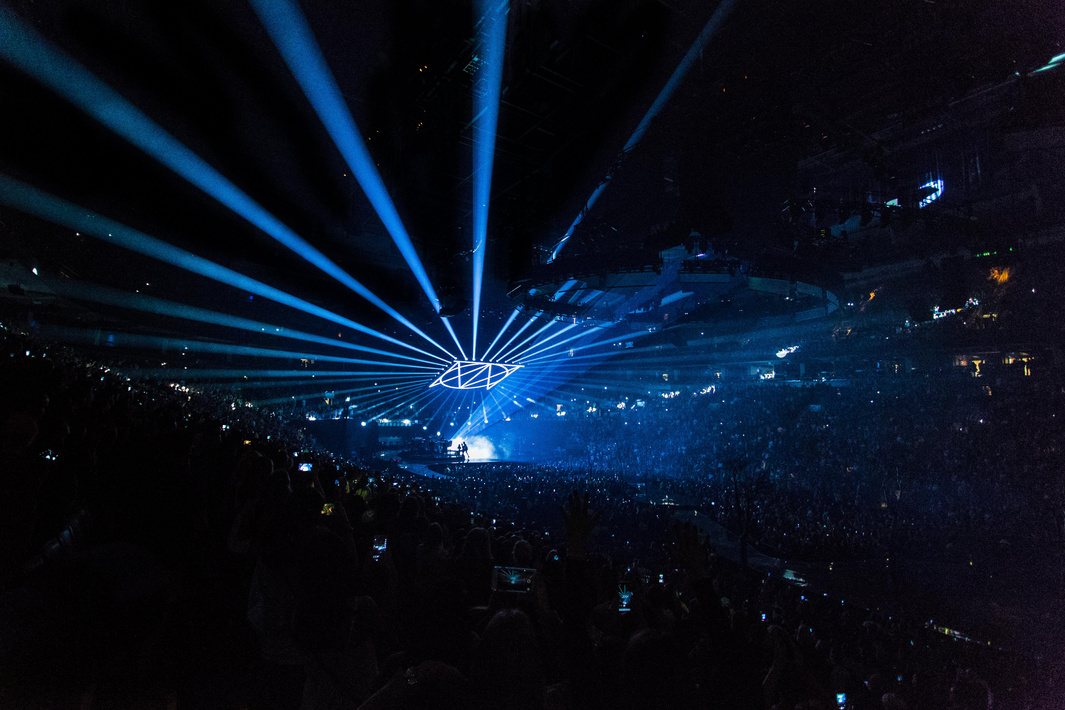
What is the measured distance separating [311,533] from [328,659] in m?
0.59

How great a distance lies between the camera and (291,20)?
695cm

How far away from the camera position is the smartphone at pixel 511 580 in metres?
2.04

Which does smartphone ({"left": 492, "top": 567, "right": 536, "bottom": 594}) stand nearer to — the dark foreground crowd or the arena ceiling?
the dark foreground crowd

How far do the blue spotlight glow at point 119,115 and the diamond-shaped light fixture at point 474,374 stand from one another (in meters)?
14.6

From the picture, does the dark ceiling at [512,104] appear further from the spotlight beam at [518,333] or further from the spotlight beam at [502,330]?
the spotlight beam at [518,333]

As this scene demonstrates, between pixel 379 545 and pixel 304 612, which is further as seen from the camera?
pixel 379 545

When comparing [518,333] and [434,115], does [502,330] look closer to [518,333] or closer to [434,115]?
[518,333]

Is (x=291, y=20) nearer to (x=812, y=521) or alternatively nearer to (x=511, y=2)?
(x=511, y=2)

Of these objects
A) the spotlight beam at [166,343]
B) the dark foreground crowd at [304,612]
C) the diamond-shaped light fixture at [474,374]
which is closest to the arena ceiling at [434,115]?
the dark foreground crowd at [304,612]

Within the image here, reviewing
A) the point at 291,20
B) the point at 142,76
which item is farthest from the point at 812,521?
the point at 142,76

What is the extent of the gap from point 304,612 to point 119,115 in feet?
29.9

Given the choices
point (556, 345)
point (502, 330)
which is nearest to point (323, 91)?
point (502, 330)

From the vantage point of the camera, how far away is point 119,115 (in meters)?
7.65

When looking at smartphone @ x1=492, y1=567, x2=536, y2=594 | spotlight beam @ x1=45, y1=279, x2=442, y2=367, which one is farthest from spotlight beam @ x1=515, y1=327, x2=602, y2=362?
smartphone @ x1=492, y1=567, x2=536, y2=594
